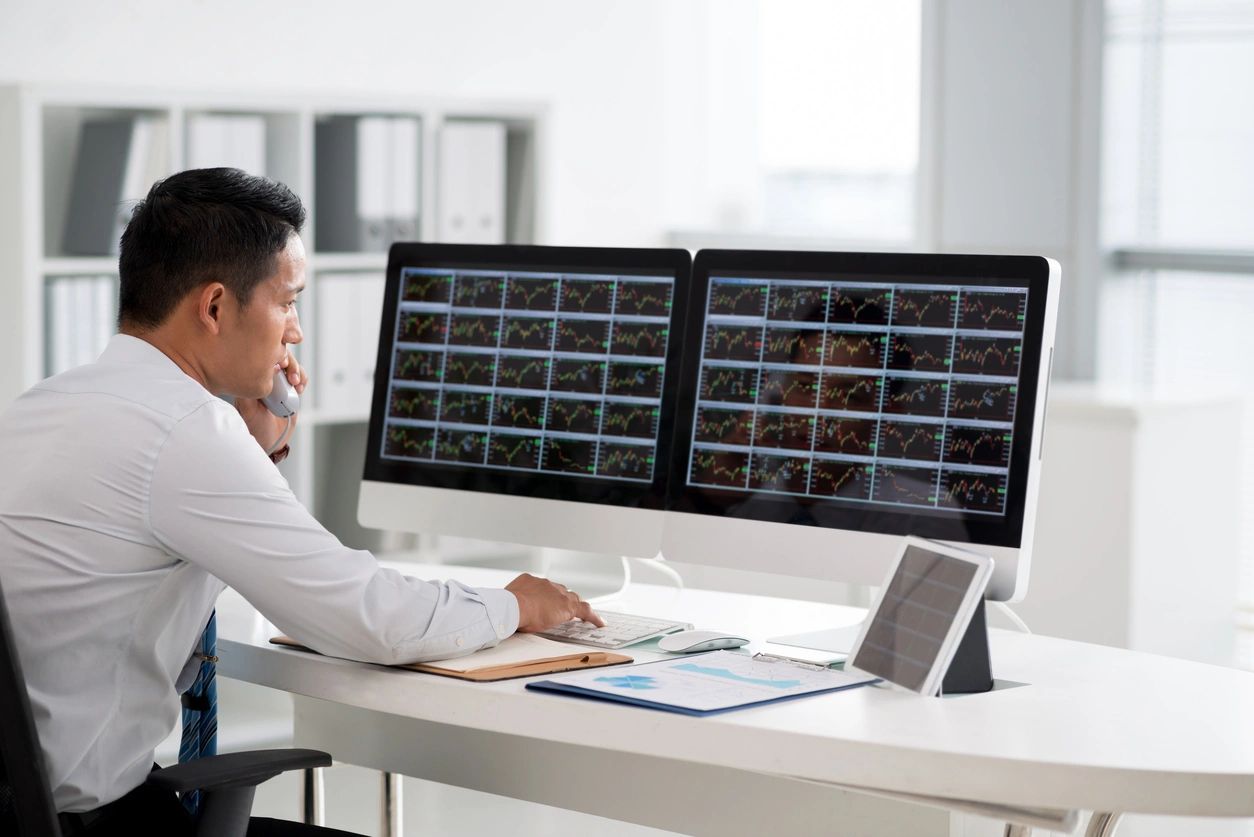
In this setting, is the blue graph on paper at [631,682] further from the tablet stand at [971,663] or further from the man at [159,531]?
the tablet stand at [971,663]

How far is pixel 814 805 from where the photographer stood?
6.59ft

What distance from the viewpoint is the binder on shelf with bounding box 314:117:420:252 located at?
3934 mm

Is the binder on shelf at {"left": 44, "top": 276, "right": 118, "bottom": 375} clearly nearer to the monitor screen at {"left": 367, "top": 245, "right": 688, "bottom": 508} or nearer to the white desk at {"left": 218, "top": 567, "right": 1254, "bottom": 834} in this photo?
the monitor screen at {"left": 367, "top": 245, "right": 688, "bottom": 508}

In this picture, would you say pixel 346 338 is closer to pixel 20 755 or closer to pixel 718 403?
pixel 718 403

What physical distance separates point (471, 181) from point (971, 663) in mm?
2762

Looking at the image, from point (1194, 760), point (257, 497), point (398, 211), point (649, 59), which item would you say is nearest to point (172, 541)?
point (257, 497)

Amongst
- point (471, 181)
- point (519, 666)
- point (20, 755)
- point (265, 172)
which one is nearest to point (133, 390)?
point (20, 755)

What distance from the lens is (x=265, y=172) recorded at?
12.6 ft

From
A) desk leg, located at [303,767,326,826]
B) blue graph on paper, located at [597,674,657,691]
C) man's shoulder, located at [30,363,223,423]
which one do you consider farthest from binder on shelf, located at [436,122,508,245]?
blue graph on paper, located at [597,674,657,691]

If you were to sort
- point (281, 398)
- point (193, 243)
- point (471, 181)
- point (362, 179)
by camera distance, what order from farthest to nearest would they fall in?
point (471, 181), point (362, 179), point (281, 398), point (193, 243)

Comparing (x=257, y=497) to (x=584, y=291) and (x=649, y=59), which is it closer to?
(x=584, y=291)

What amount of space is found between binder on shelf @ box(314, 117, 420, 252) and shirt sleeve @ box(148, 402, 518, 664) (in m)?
2.35

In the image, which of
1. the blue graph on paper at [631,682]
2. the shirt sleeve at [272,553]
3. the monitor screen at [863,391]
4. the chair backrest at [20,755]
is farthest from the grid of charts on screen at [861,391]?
the chair backrest at [20,755]

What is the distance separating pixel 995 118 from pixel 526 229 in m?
1.42
